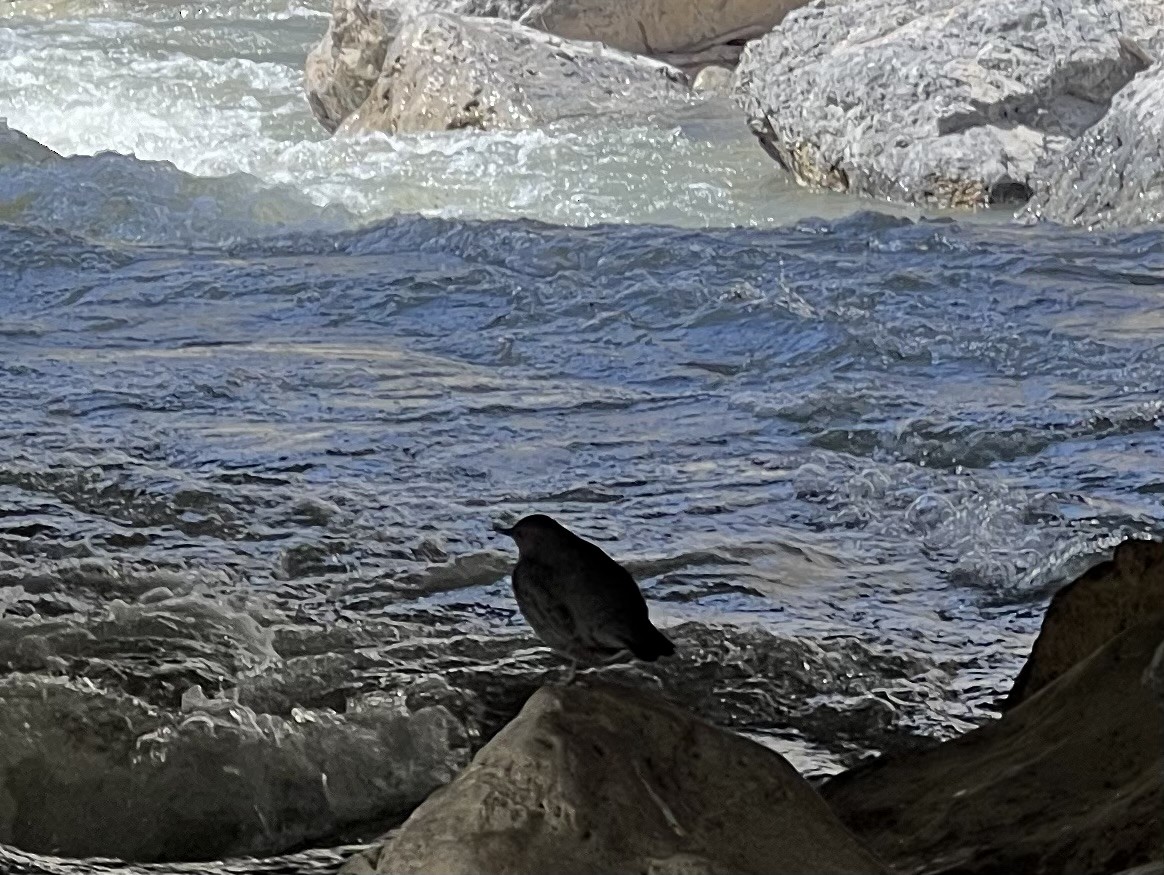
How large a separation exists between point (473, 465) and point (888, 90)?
4801 mm

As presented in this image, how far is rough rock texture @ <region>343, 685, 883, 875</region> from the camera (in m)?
2.28

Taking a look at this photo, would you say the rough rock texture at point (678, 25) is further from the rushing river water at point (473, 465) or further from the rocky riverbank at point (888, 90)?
Result: the rushing river water at point (473, 465)

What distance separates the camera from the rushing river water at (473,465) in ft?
11.7

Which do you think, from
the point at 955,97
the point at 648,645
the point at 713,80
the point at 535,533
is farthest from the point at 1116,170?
the point at 648,645

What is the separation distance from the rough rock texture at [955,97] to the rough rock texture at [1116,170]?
0.38 metres

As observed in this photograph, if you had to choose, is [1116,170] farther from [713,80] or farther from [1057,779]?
[1057,779]

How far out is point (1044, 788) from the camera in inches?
107

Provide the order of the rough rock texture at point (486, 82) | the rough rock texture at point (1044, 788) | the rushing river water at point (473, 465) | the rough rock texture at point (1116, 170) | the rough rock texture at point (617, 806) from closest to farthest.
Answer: the rough rock texture at point (617, 806)
the rough rock texture at point (1044, 788)
the rushing river water at point (473, 465)
the rough rock texture at point (1116, 170)
the rough rock texture at point (486, 82)

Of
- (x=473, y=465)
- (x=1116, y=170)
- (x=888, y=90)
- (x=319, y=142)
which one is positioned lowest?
(x=473, y=465)

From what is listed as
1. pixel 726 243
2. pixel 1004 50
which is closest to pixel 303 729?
pixel 726 243

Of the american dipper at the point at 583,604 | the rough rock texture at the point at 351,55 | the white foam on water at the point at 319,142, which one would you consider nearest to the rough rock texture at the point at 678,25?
the rough rock texture at the point at 351,55

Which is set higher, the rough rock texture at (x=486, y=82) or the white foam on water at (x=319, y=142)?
the rough rock texture at (x=486, y=82)

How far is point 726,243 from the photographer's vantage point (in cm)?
767

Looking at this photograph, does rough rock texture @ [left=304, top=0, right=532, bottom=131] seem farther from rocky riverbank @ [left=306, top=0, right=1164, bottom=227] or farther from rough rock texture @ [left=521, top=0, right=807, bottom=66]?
rough rock texture @ [left=521, top=0, right=807, bottom=66]
